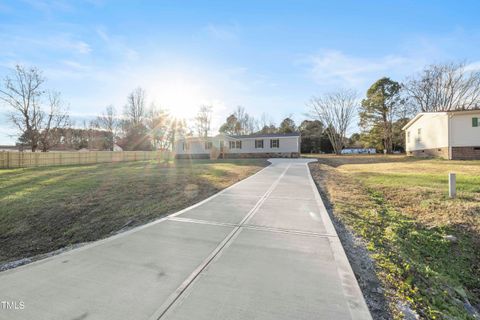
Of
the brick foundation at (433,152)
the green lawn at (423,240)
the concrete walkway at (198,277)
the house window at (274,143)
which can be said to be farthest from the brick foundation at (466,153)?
the concrete walkway at (198,277)

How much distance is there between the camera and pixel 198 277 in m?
2.45

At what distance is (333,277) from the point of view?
245 cm

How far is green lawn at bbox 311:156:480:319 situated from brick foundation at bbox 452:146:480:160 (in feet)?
43.8

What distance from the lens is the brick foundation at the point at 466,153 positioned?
16297 mm

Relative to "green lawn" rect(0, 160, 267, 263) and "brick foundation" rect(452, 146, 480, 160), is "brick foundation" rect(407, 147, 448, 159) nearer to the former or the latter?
"brick foundation" rect(452, 146, 480, 160)

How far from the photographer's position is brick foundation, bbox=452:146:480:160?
53.5ft

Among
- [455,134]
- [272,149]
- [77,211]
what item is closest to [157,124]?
[272,149]

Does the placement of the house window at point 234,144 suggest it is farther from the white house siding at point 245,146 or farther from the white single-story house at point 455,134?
the white single-story house at point 455,134

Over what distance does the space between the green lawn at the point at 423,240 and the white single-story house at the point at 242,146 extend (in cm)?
2035

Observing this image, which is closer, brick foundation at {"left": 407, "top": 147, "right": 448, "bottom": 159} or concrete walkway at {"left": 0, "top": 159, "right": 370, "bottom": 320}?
concrete walkway at {"left": 0, "top": 159, "right": 370, "bottom": 320}

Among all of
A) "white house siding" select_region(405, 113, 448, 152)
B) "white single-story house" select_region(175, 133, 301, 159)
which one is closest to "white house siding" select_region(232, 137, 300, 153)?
"white single-story house" select_region(175, 133, 301, 159)

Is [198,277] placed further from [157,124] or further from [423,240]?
[157,124]

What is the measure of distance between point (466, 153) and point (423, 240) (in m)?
18.6

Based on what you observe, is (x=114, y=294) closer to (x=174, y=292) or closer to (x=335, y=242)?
(x=174, y=292)
